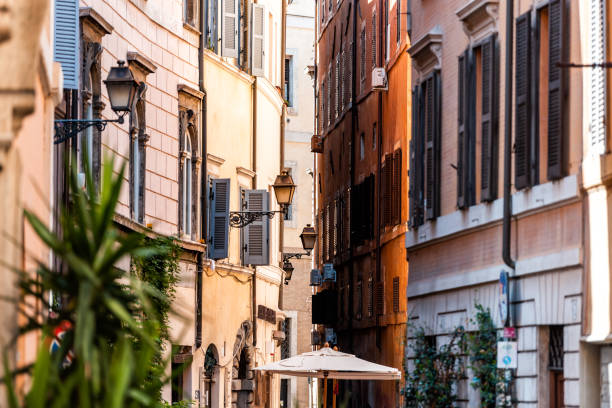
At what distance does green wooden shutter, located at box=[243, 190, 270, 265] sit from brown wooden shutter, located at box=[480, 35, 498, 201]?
40.1ft

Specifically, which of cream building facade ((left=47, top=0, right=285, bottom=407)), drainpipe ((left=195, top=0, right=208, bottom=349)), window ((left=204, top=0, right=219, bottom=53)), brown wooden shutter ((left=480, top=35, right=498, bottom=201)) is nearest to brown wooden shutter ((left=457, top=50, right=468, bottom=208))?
brown wooden shutter ((left=480, top=35, right=498, bottom=201))

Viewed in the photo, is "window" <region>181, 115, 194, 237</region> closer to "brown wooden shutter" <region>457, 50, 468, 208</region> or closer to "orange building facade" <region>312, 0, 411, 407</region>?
"orange building facade" <region>312, 0, 411, 407</region>

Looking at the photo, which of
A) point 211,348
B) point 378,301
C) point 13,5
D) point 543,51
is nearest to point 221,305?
point 211,348

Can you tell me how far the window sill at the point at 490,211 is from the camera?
50.7 ft

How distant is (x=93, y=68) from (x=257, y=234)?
41.9 feet

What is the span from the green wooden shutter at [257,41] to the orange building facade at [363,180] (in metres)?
2.20

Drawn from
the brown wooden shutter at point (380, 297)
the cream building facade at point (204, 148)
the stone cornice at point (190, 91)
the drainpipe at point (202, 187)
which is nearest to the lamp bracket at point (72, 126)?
the cream building facade at point (204, 148)

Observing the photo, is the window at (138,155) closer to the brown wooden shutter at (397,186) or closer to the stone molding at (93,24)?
the stone molding at (93,24)

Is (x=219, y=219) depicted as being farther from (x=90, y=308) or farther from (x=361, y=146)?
(x=90, y=308)

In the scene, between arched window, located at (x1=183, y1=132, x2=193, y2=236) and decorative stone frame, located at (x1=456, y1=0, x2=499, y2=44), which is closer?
decorative stone frame, located at (x1=456, y1=0, x2=499, y2=44)

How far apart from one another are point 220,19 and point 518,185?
42.7ft

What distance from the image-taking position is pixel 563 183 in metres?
15.4

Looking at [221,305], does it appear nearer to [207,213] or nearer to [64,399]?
[207,213]

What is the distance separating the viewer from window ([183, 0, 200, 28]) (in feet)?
84.0
